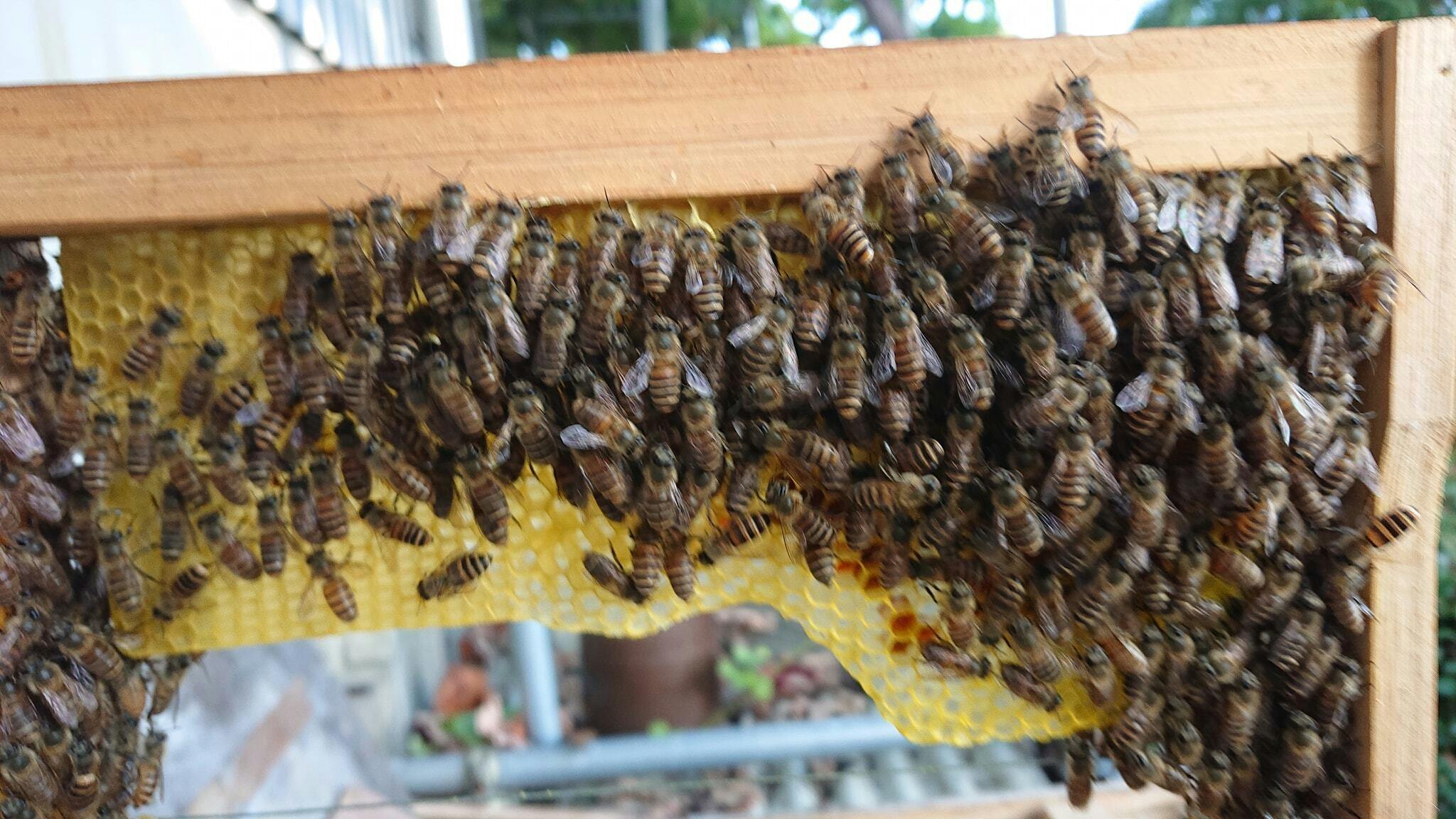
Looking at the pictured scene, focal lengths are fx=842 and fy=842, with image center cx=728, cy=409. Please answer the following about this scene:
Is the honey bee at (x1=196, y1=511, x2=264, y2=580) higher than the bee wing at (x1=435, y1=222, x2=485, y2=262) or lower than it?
lower

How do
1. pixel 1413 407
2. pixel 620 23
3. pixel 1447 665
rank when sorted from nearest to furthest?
pixel 1413 407 → pixel 1447 665 → pixel 620 23

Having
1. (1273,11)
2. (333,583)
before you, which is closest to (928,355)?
(333,583)

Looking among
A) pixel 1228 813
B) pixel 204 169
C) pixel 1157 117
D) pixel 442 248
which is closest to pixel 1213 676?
pixel 1228 813

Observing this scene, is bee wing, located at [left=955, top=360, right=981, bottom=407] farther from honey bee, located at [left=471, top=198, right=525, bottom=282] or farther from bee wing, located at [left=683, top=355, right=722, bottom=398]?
honey bee, located at [left=471, top=198, right=525, bottom=282]

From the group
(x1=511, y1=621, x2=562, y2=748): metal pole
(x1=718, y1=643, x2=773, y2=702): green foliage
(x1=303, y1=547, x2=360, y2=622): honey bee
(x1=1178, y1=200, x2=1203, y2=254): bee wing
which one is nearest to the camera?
(x1=1178, y1=200, x2=1203, y2=254): bee wing

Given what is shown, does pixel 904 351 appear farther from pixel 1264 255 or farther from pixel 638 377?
pixel 1264 255

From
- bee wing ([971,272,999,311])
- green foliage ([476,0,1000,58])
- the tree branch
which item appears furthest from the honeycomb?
green foliage ([476,0,1000,58])
